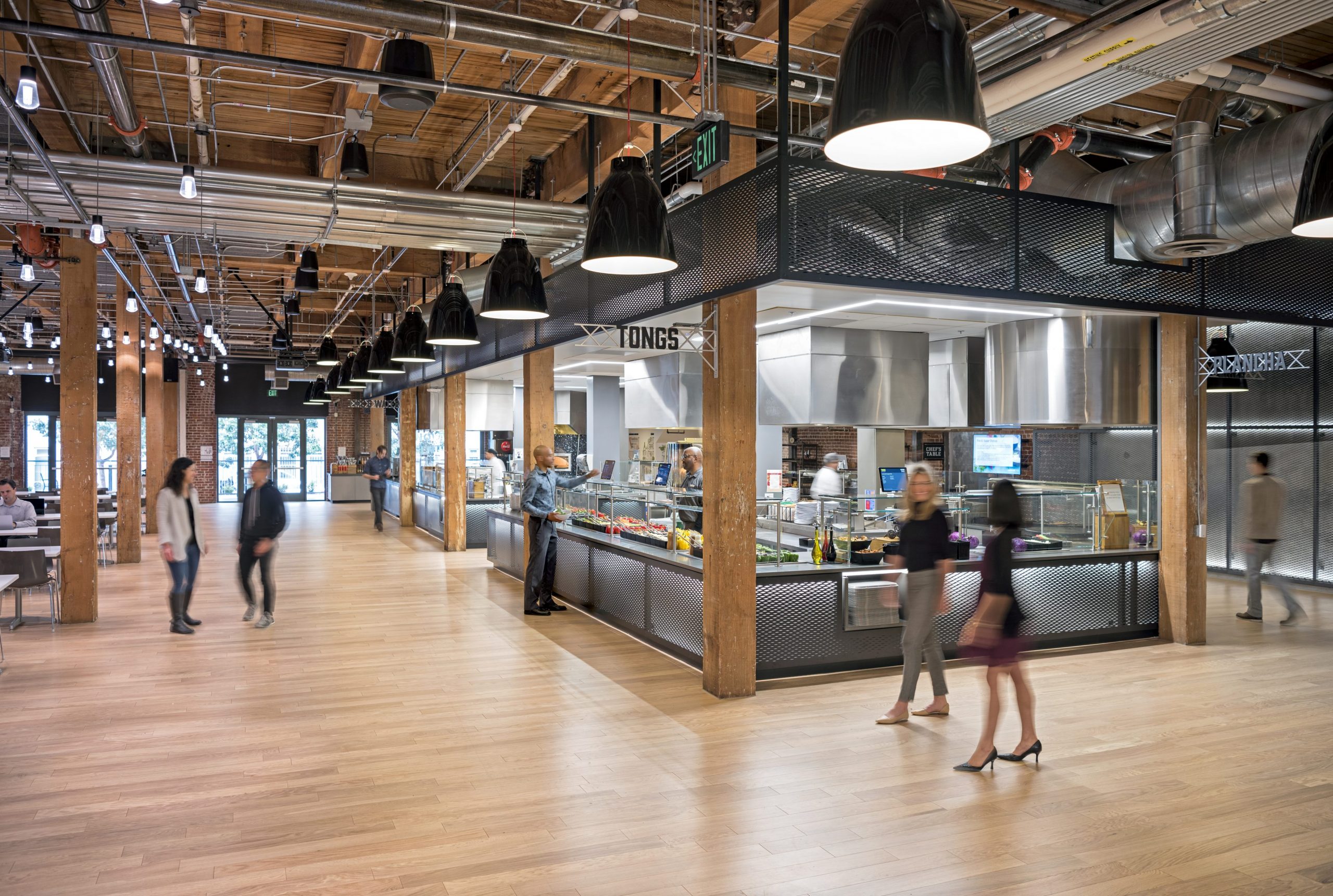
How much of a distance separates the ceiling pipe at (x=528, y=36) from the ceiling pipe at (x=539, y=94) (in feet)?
0.81

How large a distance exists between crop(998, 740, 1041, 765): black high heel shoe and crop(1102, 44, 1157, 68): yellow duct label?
3506 millimetres

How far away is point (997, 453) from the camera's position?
14.2m

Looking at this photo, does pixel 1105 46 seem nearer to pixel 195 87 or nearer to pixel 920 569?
pixel 920 569

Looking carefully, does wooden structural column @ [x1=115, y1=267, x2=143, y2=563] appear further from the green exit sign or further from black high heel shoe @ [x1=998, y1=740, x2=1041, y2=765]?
black high heel shoe @ [x1=998, y1=740, x2=1041, y2=765]

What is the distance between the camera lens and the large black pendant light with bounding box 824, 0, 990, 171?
1.95 meters

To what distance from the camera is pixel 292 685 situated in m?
6.33

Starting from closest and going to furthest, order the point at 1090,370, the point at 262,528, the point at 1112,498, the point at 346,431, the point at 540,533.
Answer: the point at 1112,498
the point at 1090,370
the point at 262,528
the point at 540,533
the point at 346,431

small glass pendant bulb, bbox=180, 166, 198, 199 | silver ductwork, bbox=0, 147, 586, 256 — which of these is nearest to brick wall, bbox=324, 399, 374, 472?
silver ductwork, bbox=0, 147, 586, 256

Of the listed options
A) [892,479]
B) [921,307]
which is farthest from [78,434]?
[892,479]

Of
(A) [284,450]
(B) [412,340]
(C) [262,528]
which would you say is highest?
(B) [412,340]

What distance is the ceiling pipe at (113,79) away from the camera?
4848mm

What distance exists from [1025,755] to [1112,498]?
3794 millimetres

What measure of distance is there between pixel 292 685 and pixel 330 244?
23.8 feet

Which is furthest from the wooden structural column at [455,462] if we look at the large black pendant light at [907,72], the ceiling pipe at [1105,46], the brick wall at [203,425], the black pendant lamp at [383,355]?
the brick wall at [203,425]
